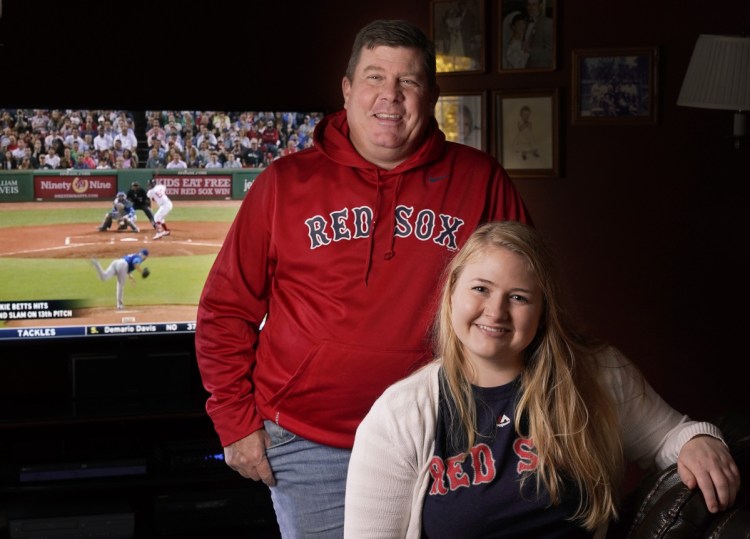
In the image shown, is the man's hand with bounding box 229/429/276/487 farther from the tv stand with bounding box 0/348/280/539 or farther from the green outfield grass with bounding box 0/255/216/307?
the green outfield grass with bounding box 0/255/216/307

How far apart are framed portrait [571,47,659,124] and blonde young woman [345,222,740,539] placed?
6.88ft

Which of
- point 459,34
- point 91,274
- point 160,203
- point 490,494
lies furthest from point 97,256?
point 490,494

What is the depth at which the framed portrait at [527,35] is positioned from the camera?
3.98 m

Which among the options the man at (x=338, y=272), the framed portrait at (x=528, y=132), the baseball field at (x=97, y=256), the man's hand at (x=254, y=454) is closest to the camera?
the man at (x=338, y=272)

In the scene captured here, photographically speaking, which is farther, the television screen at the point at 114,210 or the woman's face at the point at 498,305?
the television screen at the point at 114,210

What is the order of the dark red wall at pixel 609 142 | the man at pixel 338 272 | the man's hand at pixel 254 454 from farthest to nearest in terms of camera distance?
the dark red wall at pixel 609 142 < the man's hand at pixel 254 454 < the man at pixel 338 272

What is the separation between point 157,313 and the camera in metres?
3.78

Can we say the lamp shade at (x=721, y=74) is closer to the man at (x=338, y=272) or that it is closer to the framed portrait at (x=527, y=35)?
the framed portrait at (x=527, y=35)

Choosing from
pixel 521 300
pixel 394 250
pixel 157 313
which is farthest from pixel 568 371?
pixel 157 313

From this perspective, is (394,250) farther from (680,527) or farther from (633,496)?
(680,527)

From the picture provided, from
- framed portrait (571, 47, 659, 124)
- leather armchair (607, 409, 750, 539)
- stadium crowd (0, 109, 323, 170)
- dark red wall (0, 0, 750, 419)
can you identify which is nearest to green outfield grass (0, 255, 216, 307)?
stadium crowd (0, 109, 323, 170)

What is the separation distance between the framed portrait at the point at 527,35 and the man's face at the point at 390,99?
1.79 meters

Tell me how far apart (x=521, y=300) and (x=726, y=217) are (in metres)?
2.19

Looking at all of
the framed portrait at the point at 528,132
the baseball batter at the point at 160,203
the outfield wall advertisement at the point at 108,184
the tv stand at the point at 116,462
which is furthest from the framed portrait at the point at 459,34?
the tv stand at the point at 116,462
